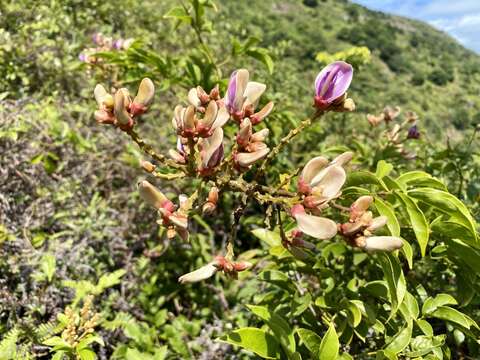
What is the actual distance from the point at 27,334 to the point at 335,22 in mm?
41942

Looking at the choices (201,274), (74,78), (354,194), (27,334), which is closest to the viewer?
(201,274)

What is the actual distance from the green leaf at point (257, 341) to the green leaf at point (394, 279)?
0.29m

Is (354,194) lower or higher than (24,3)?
higher

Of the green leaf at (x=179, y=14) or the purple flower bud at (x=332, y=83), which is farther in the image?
the green leaf at (x=179, y=14)

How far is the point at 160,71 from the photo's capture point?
2.03 m

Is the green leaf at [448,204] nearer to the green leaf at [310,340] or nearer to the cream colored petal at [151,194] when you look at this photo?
the green leaf at [310,340]

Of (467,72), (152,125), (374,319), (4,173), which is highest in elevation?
(374,319)

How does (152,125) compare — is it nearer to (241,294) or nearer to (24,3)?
(24,3)

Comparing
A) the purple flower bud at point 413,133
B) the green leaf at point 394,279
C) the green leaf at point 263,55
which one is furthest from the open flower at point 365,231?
the purple flower bud at point 413,133

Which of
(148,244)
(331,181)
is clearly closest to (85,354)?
(331,181)

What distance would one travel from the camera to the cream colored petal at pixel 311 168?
926 mm

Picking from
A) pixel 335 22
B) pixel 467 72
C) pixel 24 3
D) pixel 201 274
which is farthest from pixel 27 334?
pixel 467 72

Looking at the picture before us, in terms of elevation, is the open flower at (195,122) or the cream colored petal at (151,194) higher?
the open flower at (195,122)

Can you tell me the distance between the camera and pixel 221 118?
1023 millimetres
